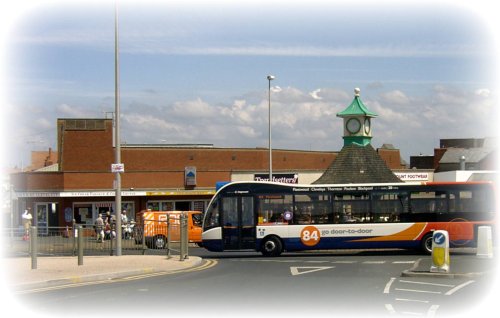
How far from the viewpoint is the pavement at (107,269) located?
1839 cm

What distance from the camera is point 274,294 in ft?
50.6

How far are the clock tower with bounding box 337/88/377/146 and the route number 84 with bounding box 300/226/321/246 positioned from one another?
49.3 ft

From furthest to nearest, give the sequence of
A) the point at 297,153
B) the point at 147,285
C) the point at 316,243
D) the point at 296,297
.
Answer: the point at 297,153, the point at 316,243, the point at 147,285, the point at 296,297

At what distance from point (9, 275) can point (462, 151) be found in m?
69.0

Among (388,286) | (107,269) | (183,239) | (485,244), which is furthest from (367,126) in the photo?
(388,286)

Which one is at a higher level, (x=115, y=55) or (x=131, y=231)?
(x=115, y=55)

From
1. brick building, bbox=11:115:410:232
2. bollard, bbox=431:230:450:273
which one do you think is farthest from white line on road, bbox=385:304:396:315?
brick building, bbox=11:115:410:232

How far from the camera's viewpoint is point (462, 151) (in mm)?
82125

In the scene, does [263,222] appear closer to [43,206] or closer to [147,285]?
[147,285]

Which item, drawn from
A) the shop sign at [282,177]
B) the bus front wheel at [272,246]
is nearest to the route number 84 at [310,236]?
the bus front wheel at [272,246]

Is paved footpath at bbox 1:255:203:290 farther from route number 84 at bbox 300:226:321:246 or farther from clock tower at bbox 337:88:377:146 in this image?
clock tower at bbox 337:88:377:146

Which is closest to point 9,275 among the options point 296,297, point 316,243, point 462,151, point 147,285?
point 147,285

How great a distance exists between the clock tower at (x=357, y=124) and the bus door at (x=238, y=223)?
15283 millimetres

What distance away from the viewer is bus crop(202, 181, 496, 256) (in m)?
29.0
